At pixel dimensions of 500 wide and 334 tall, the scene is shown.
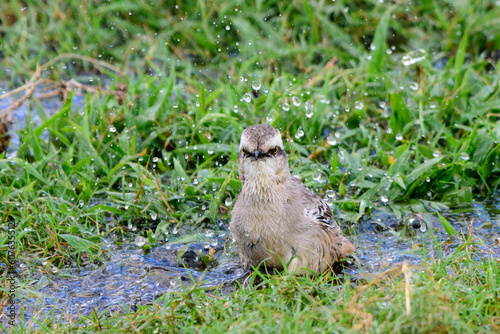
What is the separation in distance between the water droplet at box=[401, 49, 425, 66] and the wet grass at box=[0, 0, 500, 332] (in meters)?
0.03

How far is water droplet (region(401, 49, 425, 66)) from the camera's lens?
7309 millimetres

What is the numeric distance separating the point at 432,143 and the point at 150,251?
283 cm

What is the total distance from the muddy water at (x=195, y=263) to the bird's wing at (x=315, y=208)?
0.42 m

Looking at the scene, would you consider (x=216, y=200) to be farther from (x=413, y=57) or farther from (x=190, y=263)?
(x=413, y=57)

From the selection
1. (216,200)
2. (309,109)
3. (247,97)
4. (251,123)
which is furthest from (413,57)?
(216,200)

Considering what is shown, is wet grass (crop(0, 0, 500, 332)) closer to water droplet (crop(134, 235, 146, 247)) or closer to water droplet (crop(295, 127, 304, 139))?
water droplet (crop(295, 127, 304, 139))

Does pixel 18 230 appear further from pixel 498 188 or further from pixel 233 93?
pixel 498 188

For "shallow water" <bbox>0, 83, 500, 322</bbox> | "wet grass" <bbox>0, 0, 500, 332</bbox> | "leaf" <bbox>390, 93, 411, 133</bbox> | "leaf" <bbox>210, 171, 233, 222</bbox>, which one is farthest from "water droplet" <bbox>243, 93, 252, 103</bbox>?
"shallow water" <bbox>0, 83, 500, 322</bbox>

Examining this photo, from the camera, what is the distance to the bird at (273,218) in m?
4.73

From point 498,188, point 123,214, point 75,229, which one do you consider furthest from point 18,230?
point 498,188

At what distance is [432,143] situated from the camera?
621cm

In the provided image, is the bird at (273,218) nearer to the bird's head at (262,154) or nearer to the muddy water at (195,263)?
the bird's head at (262,154)

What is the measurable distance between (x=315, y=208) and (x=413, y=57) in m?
3.16

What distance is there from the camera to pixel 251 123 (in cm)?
648
